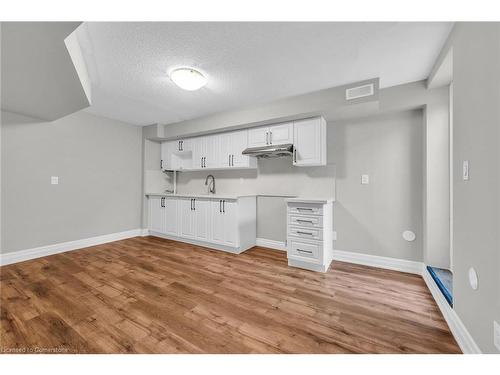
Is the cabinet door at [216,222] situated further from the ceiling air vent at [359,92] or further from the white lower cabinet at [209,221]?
the ceiling air vent at [359,92]

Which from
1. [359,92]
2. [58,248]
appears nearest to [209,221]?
[58,248]

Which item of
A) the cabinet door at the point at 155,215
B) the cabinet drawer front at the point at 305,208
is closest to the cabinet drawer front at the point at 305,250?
the cabinet drawer front at the point at 305,208

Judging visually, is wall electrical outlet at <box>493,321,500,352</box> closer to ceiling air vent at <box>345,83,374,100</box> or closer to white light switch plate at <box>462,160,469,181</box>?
white light switch plate at <box>462,160,469,181</box>

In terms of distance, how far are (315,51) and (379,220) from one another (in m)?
2.26

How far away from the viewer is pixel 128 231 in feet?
13.7

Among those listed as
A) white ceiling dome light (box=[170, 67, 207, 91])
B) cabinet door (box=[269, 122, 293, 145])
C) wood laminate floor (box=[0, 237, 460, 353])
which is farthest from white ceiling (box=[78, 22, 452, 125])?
wood laminate floor (box=[0, 237, 460, 353])

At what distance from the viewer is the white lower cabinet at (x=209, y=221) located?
130 inches

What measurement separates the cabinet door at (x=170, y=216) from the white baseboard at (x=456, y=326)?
3.78 m

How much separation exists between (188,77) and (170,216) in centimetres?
275

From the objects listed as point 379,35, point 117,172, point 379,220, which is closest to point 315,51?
point 379,35

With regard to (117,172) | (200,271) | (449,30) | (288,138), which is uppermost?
(449,30)

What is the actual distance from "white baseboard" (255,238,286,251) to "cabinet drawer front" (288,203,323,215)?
0.96m

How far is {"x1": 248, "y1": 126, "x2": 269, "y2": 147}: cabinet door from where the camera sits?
10.8ft
